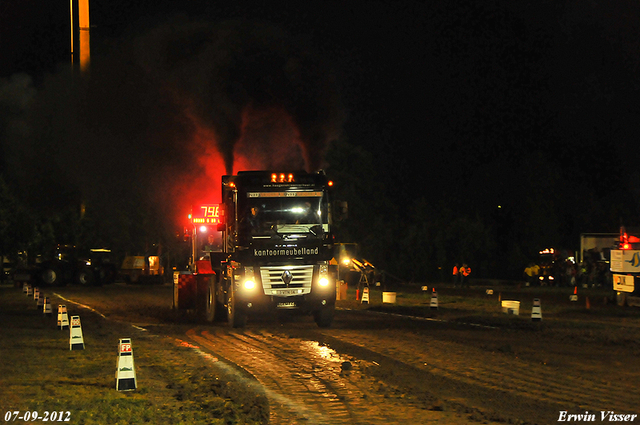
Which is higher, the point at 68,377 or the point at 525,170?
the point at 525,170

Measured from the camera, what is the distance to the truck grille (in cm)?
1888

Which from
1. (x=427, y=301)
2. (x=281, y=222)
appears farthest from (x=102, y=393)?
(x=427, y=301)

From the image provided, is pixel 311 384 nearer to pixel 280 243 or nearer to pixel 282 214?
pixel 280 243

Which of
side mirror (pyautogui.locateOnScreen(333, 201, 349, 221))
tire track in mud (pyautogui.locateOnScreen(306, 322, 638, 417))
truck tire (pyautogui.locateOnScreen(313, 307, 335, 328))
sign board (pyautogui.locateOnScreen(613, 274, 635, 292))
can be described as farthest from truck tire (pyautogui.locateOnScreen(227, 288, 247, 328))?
sign board (pyautogui.locateOnScreen(613, 274, 635, 292))

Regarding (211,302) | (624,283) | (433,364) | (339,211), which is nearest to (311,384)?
(433,364)

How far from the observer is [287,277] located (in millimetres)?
18906

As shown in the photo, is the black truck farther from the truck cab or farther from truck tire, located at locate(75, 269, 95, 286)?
truck tire, located at locate(75, 269, 95, 286)

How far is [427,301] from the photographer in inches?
1198

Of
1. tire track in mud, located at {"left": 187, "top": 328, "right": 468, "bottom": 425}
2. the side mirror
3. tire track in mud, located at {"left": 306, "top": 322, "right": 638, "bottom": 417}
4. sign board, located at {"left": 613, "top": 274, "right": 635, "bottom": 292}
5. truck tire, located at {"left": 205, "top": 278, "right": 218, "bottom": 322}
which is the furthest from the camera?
sign board, located at {"left": 613, "top": 274, "right": 635, "bottom": 292}

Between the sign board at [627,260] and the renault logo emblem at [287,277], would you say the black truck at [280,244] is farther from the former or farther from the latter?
the sign board at [627,260]

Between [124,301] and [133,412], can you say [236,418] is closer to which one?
[133,412]

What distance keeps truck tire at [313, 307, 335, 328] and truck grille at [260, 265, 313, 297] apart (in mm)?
821

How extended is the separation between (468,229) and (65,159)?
97.7ft

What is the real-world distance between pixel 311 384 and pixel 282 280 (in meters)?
7.87
